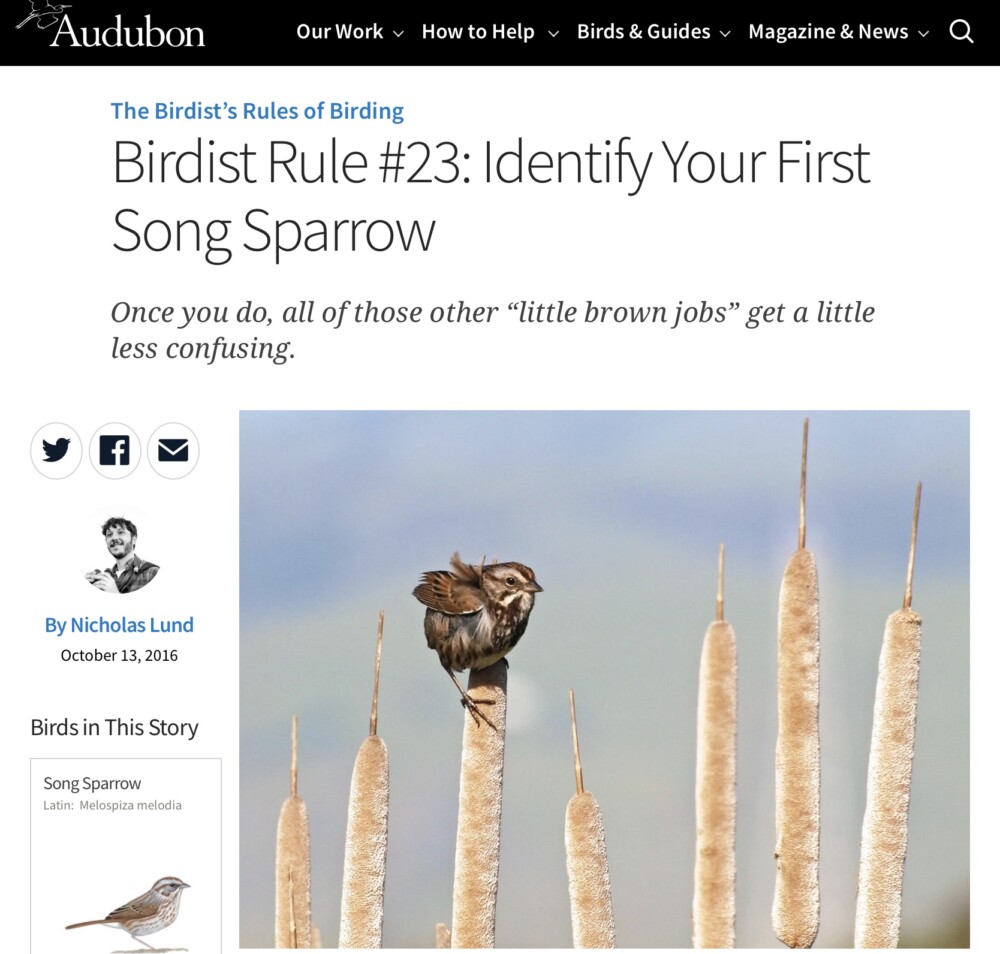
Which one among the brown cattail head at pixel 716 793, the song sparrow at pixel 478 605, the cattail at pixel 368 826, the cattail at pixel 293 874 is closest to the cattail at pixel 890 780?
the brown cattail head at pixel 716 793

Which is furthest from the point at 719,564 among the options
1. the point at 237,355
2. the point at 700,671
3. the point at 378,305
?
the point at 237,355

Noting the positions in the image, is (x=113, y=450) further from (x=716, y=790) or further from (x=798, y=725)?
(x=798, y=725)

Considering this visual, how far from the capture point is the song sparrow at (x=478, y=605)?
550cm

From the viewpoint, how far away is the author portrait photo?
18.7ft

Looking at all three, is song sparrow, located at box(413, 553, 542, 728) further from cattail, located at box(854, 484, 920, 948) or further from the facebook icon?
cattail, located at box(854, 484, 920, 948)

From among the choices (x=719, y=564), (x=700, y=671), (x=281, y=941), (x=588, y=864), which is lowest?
(x=281, y=941)

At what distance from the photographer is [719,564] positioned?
18.4 ft

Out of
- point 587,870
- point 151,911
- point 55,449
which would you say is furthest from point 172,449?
point 587,870

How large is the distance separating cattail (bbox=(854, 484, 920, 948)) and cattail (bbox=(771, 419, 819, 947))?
9.0 inches

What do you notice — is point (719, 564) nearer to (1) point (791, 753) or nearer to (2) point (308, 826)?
(1) point (791, 753)

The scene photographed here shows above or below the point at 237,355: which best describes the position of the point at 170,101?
above

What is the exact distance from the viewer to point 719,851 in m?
5.64

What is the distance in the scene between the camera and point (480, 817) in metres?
5.39

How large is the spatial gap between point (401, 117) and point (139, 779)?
3.10 metres
